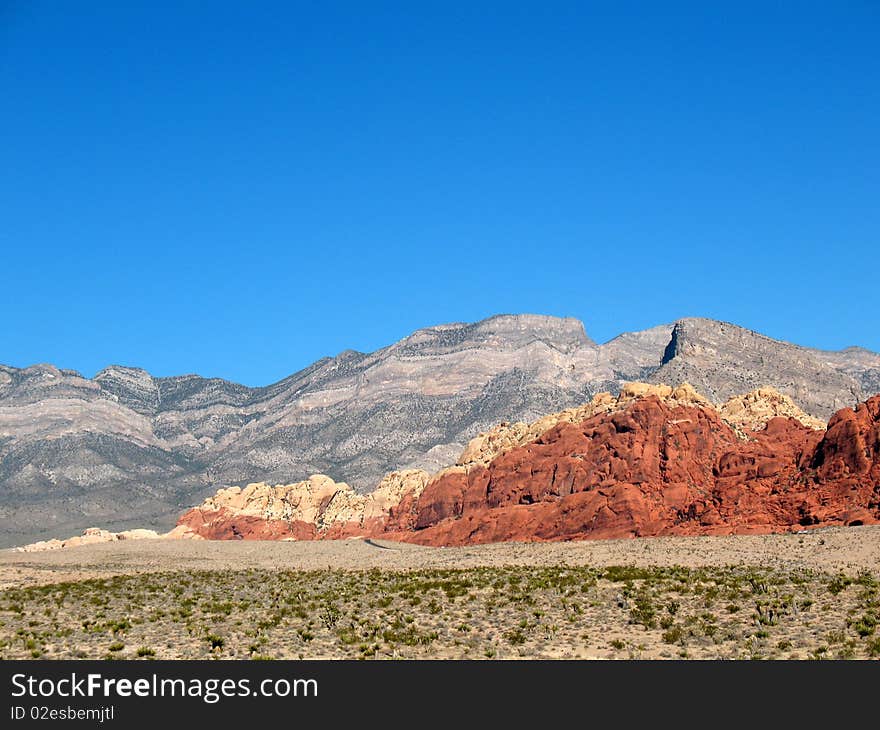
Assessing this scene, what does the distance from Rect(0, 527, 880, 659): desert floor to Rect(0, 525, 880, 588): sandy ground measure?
0.39 meters

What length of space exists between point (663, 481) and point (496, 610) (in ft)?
186

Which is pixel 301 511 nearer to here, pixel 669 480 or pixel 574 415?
pixel 574 415

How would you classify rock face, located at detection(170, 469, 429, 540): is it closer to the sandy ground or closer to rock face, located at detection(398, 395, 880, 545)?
rock face, located at detection(398, 395, 880, 545)

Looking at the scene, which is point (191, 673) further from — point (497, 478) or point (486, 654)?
point (497, 478)

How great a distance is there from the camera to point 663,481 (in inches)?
3669

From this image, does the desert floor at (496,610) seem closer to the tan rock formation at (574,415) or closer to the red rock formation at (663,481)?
the red rock formation at (663,481)

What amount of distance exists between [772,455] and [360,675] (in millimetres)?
70637

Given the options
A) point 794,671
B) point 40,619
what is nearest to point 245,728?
point 794,671

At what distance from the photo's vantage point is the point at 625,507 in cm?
8825

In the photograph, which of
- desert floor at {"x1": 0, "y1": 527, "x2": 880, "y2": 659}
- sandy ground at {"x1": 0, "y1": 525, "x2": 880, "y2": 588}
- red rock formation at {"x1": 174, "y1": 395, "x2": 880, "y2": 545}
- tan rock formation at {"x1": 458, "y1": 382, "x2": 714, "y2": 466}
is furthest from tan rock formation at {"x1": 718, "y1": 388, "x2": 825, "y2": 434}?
desert floor at {"x1": 0, "y1": 527, "x2": 880, "y2": 659}

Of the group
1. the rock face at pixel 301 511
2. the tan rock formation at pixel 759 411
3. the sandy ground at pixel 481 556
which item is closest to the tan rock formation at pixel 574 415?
the tan rock formation at pixel 759 411

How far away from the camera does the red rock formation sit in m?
78.8

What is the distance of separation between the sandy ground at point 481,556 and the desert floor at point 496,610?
1.28 ft

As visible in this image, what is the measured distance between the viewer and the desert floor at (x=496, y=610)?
32531mm
